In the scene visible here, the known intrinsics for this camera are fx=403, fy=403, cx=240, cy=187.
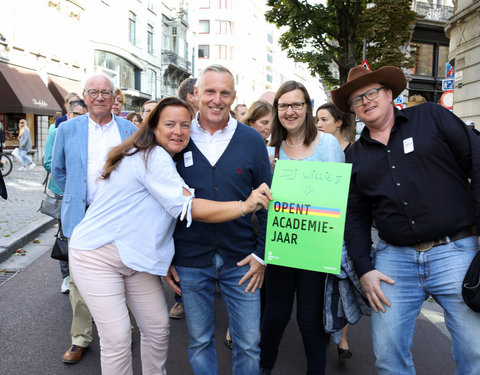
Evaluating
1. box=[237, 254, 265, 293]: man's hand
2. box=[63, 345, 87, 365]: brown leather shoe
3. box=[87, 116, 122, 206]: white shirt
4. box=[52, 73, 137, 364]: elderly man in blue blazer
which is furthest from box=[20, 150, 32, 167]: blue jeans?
box=[237, 254, 265, 293]: man's hand

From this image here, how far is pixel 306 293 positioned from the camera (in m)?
2.82

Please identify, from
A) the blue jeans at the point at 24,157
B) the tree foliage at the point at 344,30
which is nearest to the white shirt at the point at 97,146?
the tree foliage at the point at 344,30

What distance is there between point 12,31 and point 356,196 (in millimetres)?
23738

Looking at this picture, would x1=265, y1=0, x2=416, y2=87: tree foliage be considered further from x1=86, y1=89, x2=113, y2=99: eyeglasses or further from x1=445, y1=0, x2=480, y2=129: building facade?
x1=86, y1=89, x2=113, y2=99: eyeglasses

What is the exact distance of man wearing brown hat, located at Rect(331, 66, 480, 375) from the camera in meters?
2.22

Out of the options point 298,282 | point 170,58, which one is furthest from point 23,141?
point 170,58

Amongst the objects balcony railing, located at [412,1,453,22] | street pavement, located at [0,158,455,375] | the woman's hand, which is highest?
balcony railing, located at [412,1,453,22]

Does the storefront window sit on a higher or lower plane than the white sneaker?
higher

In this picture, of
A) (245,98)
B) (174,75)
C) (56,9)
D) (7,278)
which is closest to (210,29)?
(245,98)

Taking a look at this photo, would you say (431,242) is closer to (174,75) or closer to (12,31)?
(12,31)

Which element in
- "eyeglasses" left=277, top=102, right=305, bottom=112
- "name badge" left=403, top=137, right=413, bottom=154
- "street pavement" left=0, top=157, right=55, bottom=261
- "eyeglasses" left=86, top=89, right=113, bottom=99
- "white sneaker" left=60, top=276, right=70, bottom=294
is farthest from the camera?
"street pavement" left=0, top=157, right=55, bottom=261

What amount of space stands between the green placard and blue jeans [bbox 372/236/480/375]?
36 cm

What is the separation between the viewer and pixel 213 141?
2.64 m

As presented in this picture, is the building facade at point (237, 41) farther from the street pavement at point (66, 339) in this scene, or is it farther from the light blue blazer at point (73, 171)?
the light blue blazer at point (73, 171)
